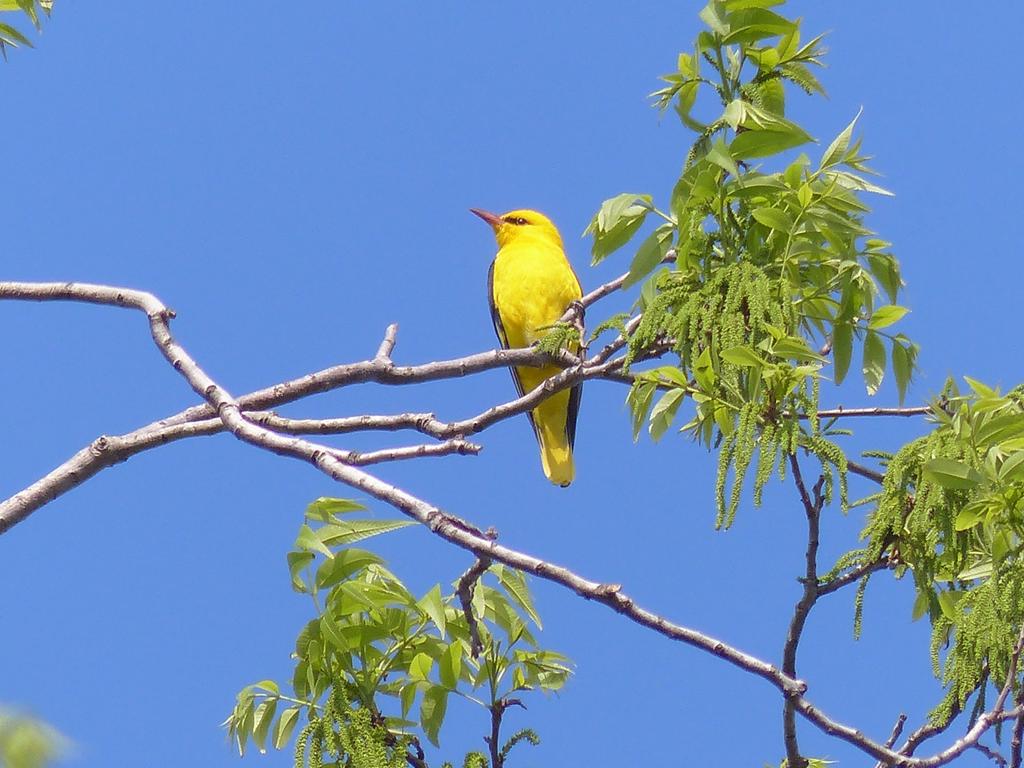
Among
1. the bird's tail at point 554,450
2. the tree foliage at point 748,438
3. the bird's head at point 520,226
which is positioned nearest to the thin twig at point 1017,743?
the tree foliage at point 748,438

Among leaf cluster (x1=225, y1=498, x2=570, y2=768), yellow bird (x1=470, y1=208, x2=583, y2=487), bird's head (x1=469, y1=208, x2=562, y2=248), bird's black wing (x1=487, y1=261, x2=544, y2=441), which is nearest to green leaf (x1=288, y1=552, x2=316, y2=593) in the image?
leaf cluster (x1=225, y1=498, x2=570, y2=768)

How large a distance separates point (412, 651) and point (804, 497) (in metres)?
1.15

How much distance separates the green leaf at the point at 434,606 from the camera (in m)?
2.96

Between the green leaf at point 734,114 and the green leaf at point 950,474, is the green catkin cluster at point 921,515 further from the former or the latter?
the green leaf at point 734,114

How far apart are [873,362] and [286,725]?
6.13 ft

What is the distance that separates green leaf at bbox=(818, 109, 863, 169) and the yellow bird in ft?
14.3

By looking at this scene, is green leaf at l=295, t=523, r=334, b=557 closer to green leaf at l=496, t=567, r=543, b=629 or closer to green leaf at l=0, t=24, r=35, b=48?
green leaf at l=496, t=567, r=543, b=629

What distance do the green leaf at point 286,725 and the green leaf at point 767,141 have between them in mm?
1804

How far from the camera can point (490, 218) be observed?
9.28 m

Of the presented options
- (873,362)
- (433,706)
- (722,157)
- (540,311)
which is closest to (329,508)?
(433,706)

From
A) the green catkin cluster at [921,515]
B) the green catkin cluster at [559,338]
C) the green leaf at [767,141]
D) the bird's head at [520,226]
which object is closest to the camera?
the green catkin cluster at [921,515]

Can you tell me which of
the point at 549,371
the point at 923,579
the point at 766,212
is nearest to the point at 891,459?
the point at 923,579

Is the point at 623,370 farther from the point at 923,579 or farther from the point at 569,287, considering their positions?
the point at 569,287

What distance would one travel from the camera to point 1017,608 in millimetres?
2570
